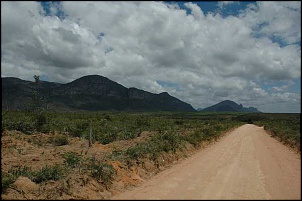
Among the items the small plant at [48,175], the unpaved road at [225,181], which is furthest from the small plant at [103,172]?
the small plant at [48,175]

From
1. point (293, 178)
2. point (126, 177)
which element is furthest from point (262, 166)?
point (126, 177)

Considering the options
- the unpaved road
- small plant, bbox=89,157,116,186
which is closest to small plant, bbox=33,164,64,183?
small plant, bbox=89,157,116,186

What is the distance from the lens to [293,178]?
424 inches

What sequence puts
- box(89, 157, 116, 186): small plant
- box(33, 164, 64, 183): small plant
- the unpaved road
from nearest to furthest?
the unpaved road
box(89, 157, 116, 186): small plant
box(33, 164, 64, 183): small plant

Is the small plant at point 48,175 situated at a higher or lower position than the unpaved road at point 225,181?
higher

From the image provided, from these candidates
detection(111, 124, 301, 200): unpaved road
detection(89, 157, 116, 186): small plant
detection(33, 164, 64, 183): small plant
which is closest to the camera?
detection(111, 124, 301, 200): unpaved road

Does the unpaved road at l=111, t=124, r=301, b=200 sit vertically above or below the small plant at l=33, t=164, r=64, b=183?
below

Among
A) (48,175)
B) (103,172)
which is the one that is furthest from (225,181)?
(48,175)

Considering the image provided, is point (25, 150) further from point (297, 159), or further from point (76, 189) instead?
point (297, 159)

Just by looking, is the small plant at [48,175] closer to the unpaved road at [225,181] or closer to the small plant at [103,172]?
the small plant at [103,172]

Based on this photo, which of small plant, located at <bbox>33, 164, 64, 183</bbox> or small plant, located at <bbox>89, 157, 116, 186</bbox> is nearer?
small plant, located at <bbox>89, 157, 116, 186</bbox>

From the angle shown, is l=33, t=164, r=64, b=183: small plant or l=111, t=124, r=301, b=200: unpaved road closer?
l=111, t=124, r=301, b=200: unpaved road

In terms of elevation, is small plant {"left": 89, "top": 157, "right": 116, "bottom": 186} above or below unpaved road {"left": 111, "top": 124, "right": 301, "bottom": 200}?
above

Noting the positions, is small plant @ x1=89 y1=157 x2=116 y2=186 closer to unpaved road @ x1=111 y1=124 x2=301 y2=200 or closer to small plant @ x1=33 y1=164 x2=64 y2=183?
unpaved road @ x1=111 y1=124 x2=301 y2=200
